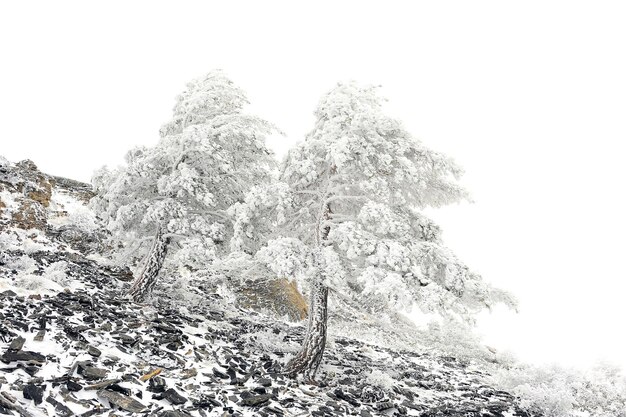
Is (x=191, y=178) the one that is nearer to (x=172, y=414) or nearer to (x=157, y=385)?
(x=157, y=385)

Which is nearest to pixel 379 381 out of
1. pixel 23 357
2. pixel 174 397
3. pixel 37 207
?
pixel 174 397

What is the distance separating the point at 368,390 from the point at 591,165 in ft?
392

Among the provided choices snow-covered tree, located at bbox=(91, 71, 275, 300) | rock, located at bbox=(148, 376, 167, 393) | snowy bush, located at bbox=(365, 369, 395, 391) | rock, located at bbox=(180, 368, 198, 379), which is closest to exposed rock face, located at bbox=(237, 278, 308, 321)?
snow-covered tree, located at bbox=(91, 71, 275, 300)

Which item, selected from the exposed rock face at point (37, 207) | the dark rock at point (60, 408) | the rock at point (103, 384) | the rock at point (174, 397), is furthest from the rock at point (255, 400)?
the exposed rock face at point (37, 207)

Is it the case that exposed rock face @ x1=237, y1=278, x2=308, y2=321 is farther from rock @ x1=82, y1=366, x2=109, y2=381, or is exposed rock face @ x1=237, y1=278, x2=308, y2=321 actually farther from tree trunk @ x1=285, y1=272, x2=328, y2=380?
rock @ x1=82, y1=366, x2=109, y2=381

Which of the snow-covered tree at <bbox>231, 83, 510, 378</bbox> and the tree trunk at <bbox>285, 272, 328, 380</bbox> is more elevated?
the snow-covered tree at <bbox>231, 83, 510, 378</bbox>

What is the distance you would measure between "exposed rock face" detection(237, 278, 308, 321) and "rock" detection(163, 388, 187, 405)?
40.8 feet

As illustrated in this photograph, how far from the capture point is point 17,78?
158 m

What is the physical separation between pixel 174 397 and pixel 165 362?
1.82 m

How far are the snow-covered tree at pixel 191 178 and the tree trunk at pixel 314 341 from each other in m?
4.09

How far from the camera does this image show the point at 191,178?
45.1 feet

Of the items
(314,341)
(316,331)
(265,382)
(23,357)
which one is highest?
(316,331)

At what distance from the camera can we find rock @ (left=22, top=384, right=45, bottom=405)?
5.94 metres

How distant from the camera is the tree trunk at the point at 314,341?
Result: 34.6 feet
